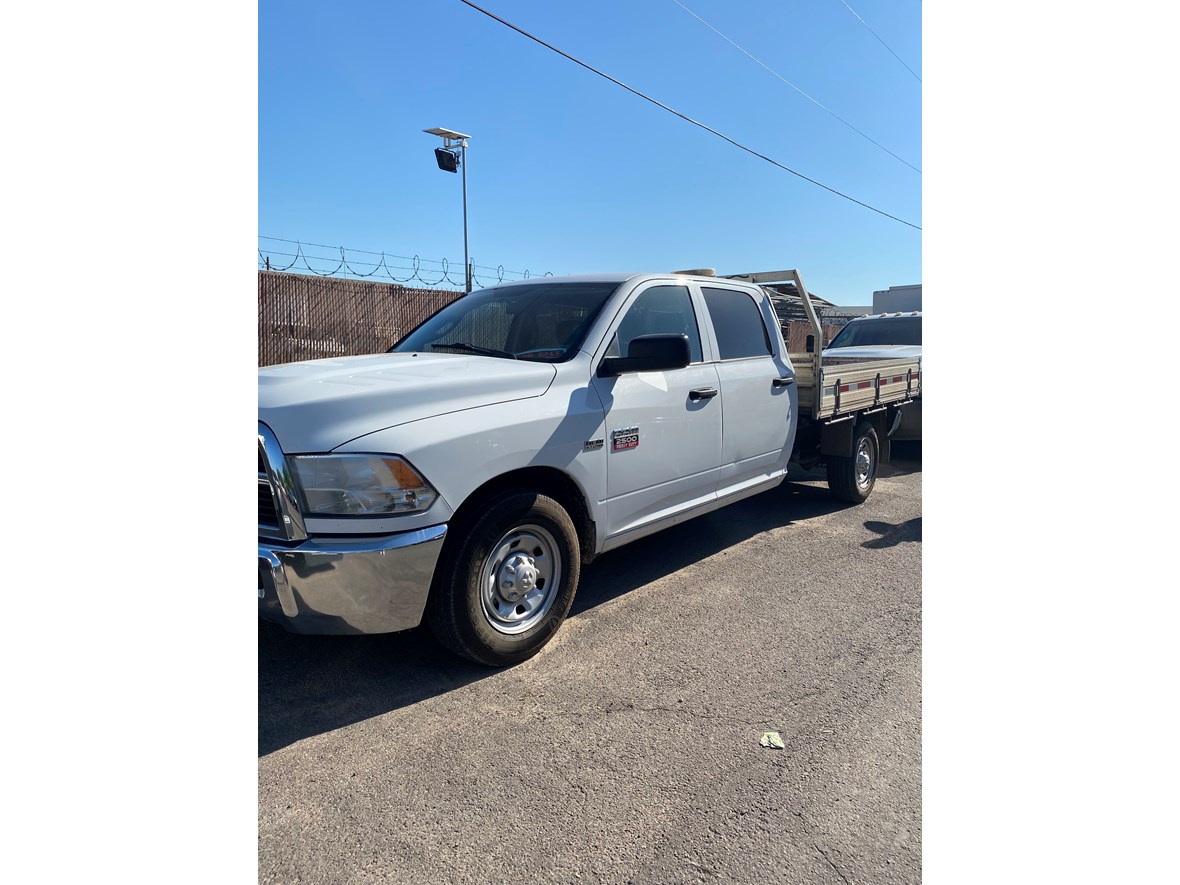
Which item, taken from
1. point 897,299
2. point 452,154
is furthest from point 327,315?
point 897,299

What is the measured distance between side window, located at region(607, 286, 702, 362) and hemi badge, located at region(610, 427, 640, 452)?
1.49 feet

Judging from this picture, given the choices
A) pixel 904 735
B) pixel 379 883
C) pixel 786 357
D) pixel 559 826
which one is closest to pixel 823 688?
pixel 904 735

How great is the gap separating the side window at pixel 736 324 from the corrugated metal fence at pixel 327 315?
7706mm

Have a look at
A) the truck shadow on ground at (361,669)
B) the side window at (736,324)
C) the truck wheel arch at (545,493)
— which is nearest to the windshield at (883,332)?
the side window at (736,324)

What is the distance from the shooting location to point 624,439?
3830 mm

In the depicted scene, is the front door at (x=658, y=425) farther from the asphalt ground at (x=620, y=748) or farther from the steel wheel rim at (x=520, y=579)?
the asphalt ground at (x=620, y=748)

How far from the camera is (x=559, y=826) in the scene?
233cm

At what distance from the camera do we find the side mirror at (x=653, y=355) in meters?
3.68

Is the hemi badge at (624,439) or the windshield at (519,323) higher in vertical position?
the windshield at (519,323)

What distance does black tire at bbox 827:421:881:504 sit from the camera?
6484 millimetres

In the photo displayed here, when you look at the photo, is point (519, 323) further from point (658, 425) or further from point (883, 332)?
point (883, 332)

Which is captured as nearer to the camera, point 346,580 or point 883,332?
point 346,580

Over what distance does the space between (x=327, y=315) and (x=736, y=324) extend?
345 inches

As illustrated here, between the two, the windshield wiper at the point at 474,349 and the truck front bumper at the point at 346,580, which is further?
the windshield wiper at the point at 474,349
